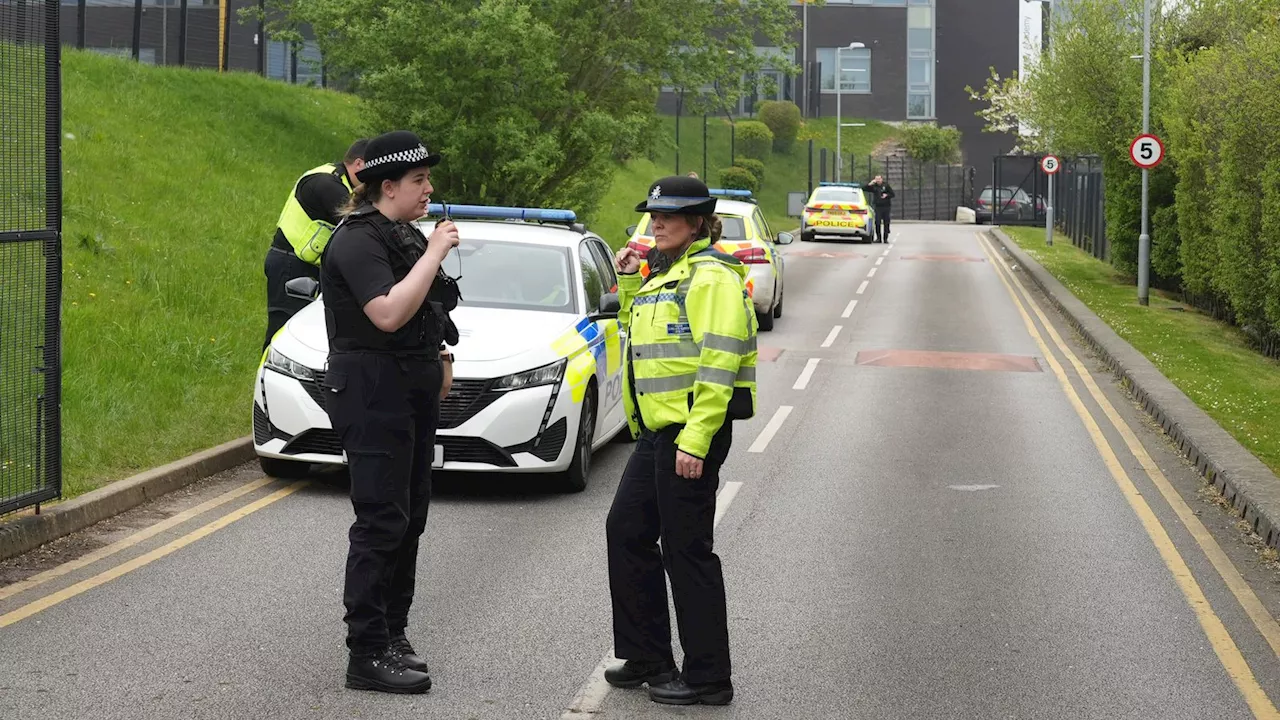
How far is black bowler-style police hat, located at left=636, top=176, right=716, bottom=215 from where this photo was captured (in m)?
5.94

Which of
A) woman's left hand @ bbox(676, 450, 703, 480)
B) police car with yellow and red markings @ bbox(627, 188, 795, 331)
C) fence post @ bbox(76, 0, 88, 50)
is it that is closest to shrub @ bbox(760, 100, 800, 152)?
fence post @ bbox(76, 0, 88, 50)

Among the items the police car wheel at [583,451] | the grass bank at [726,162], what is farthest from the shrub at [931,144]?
the police car wheel at [583,451]

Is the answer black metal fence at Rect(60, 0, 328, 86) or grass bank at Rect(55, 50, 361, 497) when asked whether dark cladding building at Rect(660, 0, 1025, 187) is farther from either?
grass bank at Rect(55, 50, 361, 497)

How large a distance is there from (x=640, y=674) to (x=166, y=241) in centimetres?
1401

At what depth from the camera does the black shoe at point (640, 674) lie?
20.4 ft

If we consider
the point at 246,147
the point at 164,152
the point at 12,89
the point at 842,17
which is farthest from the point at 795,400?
the point at 842,17

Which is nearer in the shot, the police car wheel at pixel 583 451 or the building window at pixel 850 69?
the police car wheel at pixel 583 451

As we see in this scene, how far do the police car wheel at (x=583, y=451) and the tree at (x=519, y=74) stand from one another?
12793 millimetres

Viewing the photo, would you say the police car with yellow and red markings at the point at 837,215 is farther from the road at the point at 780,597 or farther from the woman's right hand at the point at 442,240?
the woman's right hand at the point at 442,240

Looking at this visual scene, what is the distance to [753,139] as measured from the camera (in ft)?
221

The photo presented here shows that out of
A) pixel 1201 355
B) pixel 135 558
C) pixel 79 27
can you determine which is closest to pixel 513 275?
pixel 135 558

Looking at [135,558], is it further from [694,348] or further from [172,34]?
[172,34]

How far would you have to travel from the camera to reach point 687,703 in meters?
6.10

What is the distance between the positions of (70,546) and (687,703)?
152 inches
